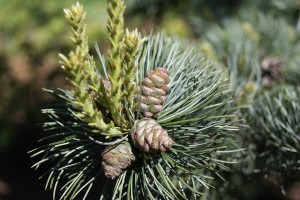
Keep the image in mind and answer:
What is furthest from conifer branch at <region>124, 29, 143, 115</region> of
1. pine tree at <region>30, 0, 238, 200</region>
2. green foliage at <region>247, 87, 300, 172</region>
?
green foliage at <region>247, 87, 300, 172</region>

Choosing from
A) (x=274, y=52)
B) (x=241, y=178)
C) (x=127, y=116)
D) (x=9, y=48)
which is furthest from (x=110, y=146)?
(x=9, y=48)

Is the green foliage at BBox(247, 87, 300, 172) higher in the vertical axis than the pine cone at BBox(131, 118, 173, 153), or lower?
lower

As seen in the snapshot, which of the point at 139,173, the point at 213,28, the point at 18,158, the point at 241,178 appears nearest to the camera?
the point at 139,173

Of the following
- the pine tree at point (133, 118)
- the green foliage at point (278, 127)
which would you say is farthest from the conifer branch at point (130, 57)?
the green foliage at point (278, 127)

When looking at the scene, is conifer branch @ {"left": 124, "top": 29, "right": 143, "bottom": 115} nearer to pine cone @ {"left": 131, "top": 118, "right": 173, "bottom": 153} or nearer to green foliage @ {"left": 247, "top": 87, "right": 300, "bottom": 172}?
pine cone @ {"left": 131, "top": 118, "right": 173, "bottom": 153}

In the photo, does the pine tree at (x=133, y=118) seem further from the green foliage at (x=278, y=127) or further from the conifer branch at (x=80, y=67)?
the green foliage at (x=278, y=127)

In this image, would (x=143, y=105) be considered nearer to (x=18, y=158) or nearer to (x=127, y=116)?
(x=127, y=116)
